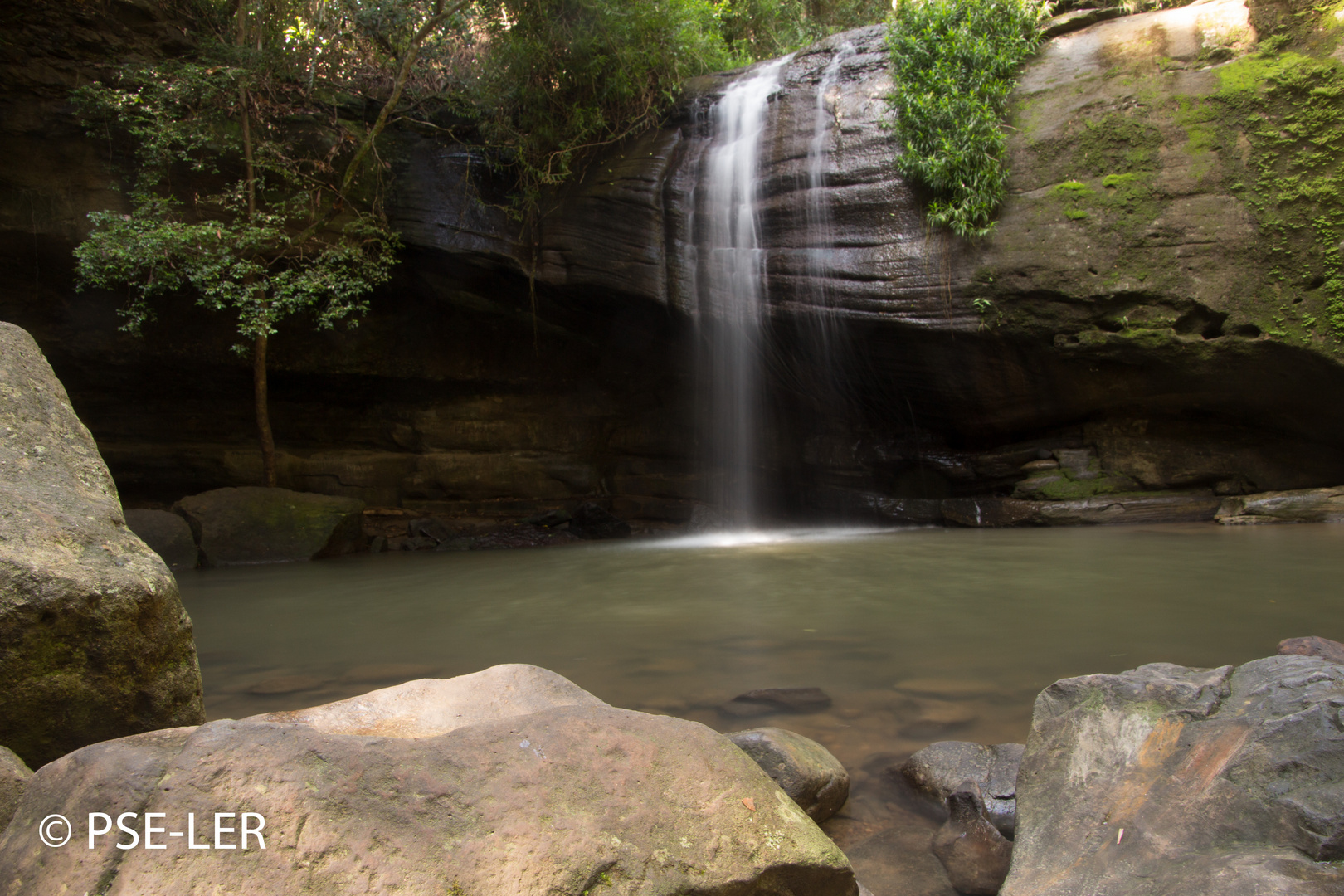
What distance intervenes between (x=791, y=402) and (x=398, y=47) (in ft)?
26.1

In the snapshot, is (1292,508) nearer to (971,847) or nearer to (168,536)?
(971,847)

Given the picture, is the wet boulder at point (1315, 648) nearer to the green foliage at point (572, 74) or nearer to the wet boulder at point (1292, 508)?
the wet boulder at point (1292, 508)

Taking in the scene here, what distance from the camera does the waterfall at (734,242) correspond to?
10.1 metres

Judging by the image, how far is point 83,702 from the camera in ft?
6.26

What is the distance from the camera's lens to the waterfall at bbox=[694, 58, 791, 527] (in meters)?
10.1

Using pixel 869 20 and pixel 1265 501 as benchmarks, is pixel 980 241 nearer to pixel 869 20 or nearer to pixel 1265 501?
pixel 1265 501

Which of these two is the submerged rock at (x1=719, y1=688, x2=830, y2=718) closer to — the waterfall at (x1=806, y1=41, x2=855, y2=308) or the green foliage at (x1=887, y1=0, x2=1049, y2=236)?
the waterfall at (x1=806, y1=41, x2=855, y2=308)

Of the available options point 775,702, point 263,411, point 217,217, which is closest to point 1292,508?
point 775,702

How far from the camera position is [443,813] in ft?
4.20

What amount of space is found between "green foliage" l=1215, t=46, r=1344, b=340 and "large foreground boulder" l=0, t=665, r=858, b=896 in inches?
383

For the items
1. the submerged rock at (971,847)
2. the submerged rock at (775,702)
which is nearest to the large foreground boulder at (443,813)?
the submerged rock at (971,847)

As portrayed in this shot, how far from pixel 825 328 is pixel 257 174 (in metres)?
8.19

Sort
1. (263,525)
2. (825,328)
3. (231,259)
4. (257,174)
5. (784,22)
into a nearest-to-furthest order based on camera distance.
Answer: (263,525)
(231,259)
(825,328)
(257,174)
(784,22)

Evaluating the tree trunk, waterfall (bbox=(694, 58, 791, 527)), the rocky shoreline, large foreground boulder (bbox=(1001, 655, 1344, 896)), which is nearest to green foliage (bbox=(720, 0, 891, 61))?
waterfall (bbox=(694, 58, 791, 527))
